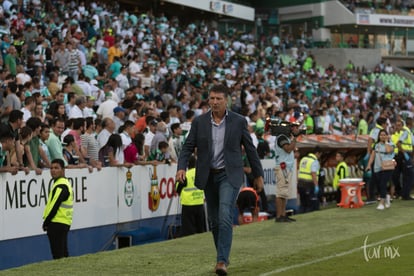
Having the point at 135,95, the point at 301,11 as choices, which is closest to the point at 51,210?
the point at 135,95

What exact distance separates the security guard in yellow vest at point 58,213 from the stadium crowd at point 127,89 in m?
1.09

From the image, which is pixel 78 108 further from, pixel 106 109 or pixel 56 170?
pixel 56 170

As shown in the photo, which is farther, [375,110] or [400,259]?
[375,110]

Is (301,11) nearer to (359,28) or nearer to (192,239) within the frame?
(359,28)

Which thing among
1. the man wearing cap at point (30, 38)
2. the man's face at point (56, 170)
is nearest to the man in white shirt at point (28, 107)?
the man's face at point (56, 170)

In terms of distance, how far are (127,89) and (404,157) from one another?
282 inches

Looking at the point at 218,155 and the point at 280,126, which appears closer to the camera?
the point at 218,155

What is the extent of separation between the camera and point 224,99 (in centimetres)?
1045

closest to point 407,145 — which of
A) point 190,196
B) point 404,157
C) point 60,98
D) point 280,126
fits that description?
point 404,157

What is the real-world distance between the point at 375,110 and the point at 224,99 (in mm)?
28433

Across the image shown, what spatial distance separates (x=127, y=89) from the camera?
79.9 ft

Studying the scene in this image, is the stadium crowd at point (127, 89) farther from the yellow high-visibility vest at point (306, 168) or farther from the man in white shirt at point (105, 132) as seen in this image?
the yellow high-visibility vest at point (306, 168)

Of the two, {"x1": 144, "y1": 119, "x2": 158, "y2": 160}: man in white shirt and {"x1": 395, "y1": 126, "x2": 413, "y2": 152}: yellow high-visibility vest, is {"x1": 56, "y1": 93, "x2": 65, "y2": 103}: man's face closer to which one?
{"x1": 144, "y1": 119, "x2": 158, "y2": 160}: man in white shirt

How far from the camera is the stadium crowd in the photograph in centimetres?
1723
